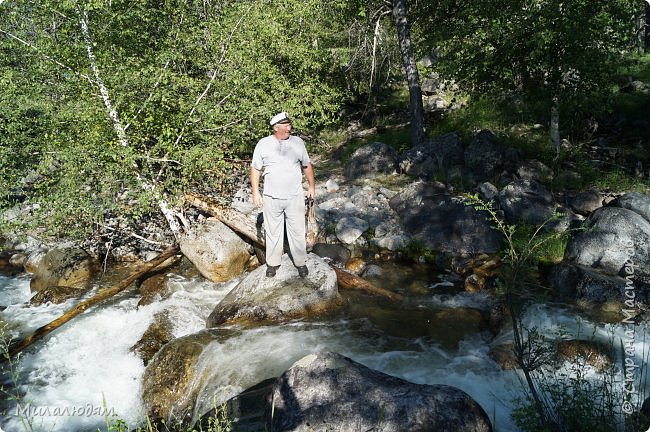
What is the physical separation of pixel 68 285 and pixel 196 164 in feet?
14.0

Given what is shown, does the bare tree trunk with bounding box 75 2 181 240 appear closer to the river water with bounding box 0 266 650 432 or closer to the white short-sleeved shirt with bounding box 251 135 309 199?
the river water with bounding box 0 266 650 432

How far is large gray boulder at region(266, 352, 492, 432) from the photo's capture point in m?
4.09

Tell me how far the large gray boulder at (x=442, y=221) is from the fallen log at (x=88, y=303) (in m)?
5.91

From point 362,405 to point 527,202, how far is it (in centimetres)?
793

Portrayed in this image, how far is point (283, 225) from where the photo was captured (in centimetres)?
740

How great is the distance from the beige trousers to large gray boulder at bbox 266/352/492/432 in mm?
3069

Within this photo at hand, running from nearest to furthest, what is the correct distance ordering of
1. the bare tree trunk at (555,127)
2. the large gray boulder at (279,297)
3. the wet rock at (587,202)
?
the large gray boulder at (279,297) < the wet rock at (587,202) < the bare tree trunk at (555,127)

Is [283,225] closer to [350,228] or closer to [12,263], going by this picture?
[350,228]

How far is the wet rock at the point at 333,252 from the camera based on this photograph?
32.7ft

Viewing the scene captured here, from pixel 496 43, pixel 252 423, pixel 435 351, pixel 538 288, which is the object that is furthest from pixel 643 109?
pixel 252 423

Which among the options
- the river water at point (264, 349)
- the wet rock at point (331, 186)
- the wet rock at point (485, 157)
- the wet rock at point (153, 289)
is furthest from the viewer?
the wet rock at point (331, 186)

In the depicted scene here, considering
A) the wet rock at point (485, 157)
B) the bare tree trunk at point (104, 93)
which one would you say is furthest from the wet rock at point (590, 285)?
the bare tree trunk at point (104, 93)

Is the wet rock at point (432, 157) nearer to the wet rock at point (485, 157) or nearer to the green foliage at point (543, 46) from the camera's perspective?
the wet rock at point (485, 157)

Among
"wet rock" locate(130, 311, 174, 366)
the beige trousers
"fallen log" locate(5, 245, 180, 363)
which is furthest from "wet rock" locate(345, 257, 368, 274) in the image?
"fallen log" locate(5, 245, 180, 363)
